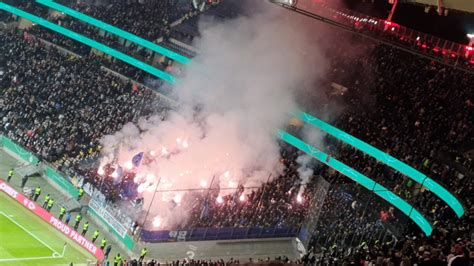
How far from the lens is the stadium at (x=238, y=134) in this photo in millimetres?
26891

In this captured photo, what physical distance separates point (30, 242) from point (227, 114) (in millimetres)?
12490

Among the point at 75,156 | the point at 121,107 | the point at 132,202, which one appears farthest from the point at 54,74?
the point at 132,202

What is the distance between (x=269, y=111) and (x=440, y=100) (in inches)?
345

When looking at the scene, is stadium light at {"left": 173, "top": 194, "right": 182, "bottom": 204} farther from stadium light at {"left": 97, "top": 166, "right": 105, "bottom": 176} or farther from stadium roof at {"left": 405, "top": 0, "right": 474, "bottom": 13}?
stadium roof at {"left": 405, "top": 0, "right": 474, "bottom": 13}

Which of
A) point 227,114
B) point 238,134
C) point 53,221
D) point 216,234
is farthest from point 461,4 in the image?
point 53,221

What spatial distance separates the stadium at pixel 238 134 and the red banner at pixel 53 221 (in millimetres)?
88

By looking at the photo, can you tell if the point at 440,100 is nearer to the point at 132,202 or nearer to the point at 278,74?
the point at 278,74

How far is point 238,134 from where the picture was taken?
113 feet

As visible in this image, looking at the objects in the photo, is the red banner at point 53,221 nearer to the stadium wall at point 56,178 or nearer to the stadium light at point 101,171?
the stadium wall at point 56,178

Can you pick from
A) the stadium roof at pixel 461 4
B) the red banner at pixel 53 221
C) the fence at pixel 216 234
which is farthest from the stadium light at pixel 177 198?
the stadium roof at pixel 461 4

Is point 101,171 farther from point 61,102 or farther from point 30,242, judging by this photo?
point 61,102

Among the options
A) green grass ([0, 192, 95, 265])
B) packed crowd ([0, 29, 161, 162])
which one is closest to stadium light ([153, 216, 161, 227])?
green grass ([0, 192, 95, 265])

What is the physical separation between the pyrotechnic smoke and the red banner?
3.14 metres

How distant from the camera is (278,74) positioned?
36375 mm
